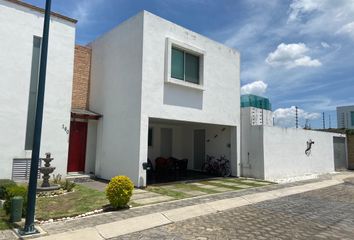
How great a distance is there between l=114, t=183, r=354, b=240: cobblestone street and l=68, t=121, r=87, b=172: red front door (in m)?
8.16

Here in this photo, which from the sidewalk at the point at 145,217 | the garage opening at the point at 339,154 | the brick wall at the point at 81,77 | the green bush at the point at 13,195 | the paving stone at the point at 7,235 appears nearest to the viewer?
the paving stone at the point at 7,235

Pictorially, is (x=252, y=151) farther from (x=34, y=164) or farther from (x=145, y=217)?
(x=34, y=164)

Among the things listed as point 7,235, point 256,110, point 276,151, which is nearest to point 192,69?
point 256,110

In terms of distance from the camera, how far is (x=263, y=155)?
15.6 m

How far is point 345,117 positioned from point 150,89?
43.6m

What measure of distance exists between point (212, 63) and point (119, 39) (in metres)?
4.80

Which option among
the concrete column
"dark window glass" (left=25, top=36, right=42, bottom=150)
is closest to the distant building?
the concrete column

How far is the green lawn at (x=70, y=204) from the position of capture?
751cm

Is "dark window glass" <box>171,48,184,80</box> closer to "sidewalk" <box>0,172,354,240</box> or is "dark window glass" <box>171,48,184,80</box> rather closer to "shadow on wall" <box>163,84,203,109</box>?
"shadow on wall" <box>163,84,203,109</box>

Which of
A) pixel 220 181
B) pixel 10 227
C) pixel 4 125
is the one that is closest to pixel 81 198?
pixel 10 227

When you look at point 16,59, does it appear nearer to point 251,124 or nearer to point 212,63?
point 212,63

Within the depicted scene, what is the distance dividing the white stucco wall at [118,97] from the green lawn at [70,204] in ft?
7.65

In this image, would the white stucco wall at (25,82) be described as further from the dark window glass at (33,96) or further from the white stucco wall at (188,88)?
the white stucco wall at (188,88)

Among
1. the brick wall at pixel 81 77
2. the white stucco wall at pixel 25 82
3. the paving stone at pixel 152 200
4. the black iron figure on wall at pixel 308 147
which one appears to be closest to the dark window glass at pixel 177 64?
the white stucco wall at pixel 25 82
